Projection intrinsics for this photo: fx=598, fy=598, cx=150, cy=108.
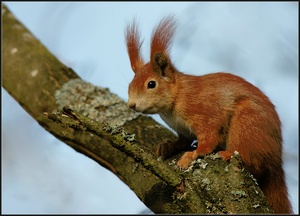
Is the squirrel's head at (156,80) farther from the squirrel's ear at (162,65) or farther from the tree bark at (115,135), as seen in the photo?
the tree bark at (115,135)

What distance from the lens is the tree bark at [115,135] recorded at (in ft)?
9.98

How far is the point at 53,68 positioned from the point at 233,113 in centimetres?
199

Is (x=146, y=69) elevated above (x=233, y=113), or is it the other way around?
(x=146, y=69)

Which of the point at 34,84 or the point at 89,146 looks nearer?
the point at 89,146

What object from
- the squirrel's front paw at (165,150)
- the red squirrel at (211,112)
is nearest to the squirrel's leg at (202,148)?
the red squirrel at (211,112)

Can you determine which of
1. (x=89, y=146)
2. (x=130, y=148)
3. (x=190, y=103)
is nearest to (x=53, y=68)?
(x=89, y=146)

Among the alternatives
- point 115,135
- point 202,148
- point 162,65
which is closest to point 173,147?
point 202,148

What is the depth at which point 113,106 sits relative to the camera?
16.3 ft

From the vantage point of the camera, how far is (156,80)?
4.19m

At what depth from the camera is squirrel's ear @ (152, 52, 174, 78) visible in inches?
162

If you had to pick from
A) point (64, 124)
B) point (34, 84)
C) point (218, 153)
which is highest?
point (34, 84)

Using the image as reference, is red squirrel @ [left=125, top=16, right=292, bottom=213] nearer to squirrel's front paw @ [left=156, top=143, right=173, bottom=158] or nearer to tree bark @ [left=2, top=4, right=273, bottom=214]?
squirrel's front paw @ [left=156, top=143, right=173, bottom=158]

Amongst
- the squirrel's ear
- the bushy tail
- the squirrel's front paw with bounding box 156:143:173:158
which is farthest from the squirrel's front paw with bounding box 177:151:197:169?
the squirrel's ear

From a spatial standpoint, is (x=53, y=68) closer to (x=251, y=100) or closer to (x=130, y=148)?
(x=251, y=100)
